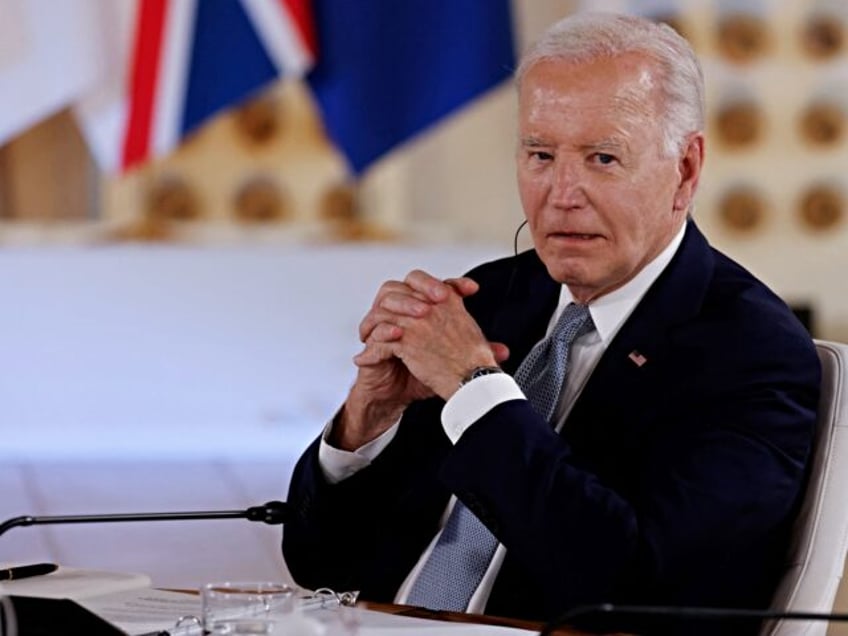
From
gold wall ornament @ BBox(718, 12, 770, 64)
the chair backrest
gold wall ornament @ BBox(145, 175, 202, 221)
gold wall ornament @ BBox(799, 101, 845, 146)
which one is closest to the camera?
the chair backrest

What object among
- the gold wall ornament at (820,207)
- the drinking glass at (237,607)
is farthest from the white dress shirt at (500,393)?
the gold wall ornament at (820,207)

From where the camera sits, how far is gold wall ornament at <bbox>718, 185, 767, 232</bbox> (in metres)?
7.39

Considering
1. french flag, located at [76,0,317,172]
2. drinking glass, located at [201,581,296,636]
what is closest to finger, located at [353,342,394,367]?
drinking glass, located at [201,581,296,636]

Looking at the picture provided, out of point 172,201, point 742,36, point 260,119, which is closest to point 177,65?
point 260,119

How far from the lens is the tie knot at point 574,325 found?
86.9 inches

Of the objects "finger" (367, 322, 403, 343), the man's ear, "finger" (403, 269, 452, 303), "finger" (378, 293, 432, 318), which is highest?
the man's ear

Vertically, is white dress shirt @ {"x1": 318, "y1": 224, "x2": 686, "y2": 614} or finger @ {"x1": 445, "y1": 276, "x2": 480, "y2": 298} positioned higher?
finger @ {"x1": 445, "y1": 276, "x2": 480, "y2": 298}

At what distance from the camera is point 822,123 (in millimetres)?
7461

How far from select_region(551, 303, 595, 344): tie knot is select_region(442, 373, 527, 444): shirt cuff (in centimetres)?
20

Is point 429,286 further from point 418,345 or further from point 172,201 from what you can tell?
point 172,201

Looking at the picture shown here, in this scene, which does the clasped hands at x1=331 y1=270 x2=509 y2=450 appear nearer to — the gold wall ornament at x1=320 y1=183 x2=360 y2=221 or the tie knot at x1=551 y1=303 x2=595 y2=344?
the tie knot at x1=551 y1=303 x2=595 y2=344

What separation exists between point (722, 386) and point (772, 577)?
0.23 metres

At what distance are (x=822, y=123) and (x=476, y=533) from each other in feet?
18.6

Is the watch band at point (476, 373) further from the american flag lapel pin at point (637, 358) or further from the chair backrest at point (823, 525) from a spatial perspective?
the chair backrest at point (823, 525)
